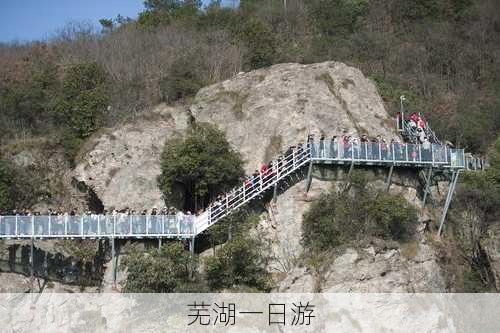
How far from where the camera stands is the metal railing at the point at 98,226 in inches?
1451

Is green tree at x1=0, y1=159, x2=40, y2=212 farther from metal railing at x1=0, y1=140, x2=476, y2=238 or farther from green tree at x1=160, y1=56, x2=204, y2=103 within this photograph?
green tree at x1=160, y1=56, x2=204, y2=103

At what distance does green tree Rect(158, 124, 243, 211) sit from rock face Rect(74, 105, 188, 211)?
1.19 meters

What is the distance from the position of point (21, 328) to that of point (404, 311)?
1660 cm

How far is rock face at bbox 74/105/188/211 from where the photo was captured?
42188mm

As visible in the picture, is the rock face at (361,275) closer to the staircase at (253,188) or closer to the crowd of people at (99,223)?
the staircase at (253,188)

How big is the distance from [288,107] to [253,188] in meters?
6.49

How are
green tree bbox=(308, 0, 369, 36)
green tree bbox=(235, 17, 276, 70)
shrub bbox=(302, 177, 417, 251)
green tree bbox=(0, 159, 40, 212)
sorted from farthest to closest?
green tree bbox=(308, 0, 369, 36), green tree bbox=(235, 17, 276, 70), green tree bbox=(0, 159, 40, 212), shrub bbox=(302, 177, 417, 251)

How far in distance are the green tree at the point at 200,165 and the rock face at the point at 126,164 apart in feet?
3.90

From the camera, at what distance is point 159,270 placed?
35656 mm

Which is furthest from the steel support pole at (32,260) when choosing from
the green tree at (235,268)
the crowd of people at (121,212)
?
the green tree at (235,268)

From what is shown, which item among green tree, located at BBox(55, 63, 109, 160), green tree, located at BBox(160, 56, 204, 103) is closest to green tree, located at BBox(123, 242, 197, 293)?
green tree, located at BBox(55, 63, 109, 160)

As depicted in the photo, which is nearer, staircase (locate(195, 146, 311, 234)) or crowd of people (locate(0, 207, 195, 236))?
crowd of people (locate(0, 207, 195, 236))

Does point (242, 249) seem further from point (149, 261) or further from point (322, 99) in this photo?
point (322, 99)

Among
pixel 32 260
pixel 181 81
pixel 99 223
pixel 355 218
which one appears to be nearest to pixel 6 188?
pixel 32 260
